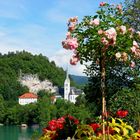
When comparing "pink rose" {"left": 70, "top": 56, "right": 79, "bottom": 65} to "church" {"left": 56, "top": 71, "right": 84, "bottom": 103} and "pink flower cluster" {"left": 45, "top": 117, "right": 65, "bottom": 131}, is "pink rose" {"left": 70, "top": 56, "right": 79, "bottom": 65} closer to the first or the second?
"pink flower cluster" {"left": 45, "top": 117, "right": 65, "bottom": 131}

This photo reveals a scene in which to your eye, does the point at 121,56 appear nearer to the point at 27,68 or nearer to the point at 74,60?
the point at 74,60

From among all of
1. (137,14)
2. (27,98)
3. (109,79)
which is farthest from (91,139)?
(27,98)

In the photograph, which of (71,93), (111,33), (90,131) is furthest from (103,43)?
(71,93)

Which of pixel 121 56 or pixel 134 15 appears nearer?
pixel 121 56

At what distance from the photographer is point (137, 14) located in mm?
10492

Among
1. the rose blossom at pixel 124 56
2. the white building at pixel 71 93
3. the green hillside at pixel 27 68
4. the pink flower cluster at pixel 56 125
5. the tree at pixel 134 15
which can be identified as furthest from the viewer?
the green hillside at pixel 27 68

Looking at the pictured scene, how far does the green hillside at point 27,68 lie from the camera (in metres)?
110

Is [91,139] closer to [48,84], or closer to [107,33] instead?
[107,33]

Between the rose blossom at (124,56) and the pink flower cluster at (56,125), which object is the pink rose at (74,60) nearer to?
the rose blossom at (124,56)

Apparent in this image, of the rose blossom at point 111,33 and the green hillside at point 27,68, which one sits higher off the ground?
the green hillside at point 27,68

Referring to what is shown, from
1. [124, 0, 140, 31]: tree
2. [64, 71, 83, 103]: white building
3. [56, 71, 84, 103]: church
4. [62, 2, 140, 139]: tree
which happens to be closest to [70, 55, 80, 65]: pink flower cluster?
[62, 2, 140, 139]: tree

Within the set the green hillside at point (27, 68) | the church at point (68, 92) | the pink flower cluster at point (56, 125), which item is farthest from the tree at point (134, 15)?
the green hillside at point (27, 68)

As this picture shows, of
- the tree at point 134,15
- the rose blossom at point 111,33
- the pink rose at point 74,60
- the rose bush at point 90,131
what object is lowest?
the rose bush at point 90,131

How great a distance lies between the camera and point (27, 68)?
11438 cm
